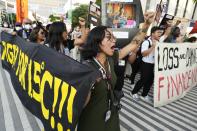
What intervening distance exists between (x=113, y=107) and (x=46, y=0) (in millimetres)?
111757

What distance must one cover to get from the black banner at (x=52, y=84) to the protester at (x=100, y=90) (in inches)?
4.0

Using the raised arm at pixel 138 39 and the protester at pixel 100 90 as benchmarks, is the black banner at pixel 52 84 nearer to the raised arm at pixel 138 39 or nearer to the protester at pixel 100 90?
the protester at pixel 100 90

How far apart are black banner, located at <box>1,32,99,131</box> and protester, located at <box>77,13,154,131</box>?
0.33 ft

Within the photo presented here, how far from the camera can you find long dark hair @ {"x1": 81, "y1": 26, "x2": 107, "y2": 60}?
7.64 feet

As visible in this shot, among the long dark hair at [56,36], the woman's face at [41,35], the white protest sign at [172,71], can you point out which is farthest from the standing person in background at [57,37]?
the white protest sign at [172,71]

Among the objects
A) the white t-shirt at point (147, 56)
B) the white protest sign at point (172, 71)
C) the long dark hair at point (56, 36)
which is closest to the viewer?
the long dark hair at point (56, 36)

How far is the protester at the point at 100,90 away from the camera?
2.13 meters

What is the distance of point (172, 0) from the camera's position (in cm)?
3431

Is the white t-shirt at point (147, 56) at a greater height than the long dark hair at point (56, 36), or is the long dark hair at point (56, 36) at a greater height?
the long dark hair at point (56, 36)

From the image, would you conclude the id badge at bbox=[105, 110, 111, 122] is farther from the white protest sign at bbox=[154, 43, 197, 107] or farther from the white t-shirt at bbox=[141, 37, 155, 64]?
the white t-shirt at bbox=[141, 37, 155, 64]

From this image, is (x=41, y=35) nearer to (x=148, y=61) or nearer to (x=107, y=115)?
(x=148, y=61)

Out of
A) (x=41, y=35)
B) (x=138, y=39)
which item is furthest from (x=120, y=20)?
(x=138, y=39)

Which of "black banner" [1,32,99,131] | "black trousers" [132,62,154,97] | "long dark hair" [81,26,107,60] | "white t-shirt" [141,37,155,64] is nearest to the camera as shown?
"black banner" [1,32,99,131]

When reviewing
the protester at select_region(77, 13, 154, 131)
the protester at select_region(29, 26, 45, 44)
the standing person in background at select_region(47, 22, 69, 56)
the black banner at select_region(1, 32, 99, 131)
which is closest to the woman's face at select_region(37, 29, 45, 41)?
the protester at select_region(29, 26, 45, 44)
